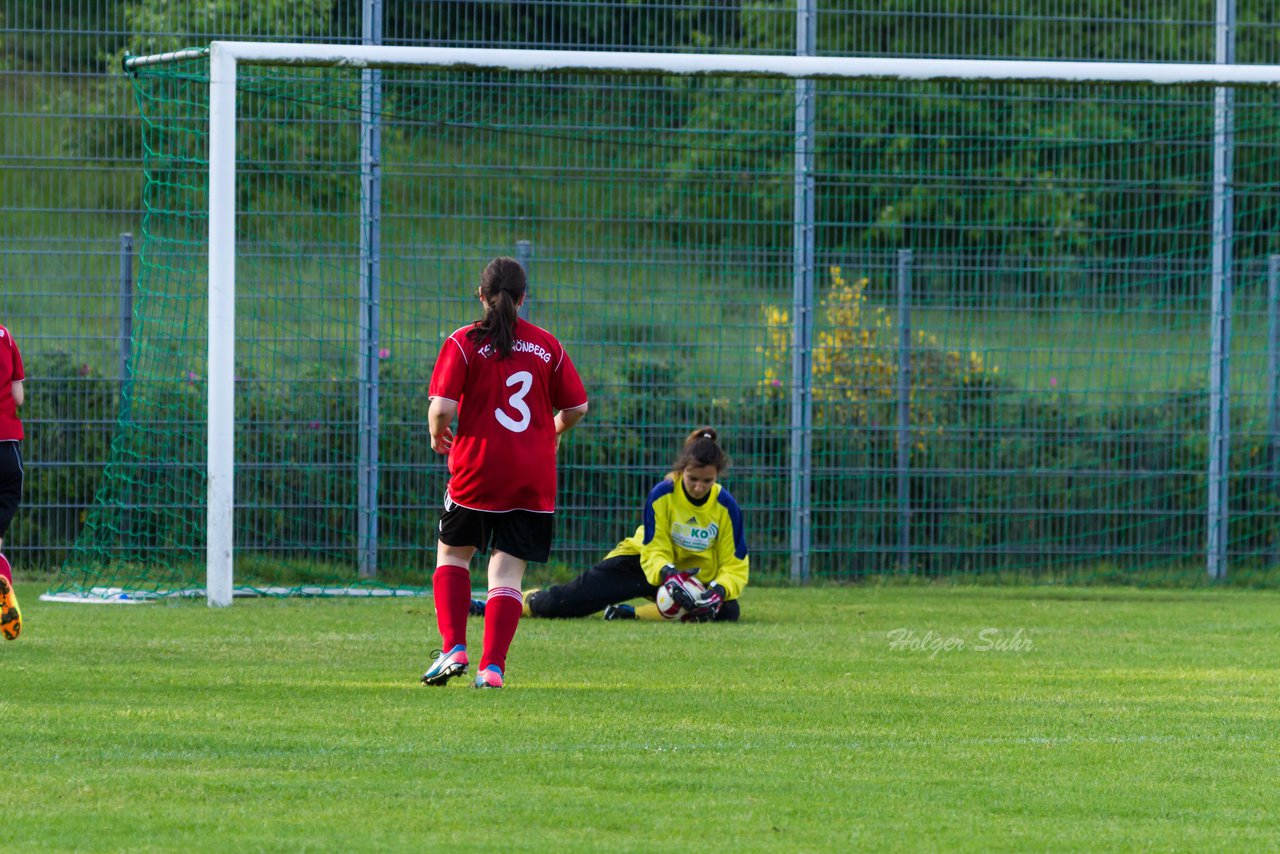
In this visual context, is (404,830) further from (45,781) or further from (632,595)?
(632,595)

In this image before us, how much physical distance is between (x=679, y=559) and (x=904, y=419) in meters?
3.42

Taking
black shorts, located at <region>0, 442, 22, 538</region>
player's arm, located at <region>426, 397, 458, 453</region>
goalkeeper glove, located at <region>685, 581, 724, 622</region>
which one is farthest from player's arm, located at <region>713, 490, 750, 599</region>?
black shorts, located at <region>0, 442, 22, 538</region>

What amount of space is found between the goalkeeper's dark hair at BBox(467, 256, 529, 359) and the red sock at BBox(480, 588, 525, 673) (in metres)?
0.91

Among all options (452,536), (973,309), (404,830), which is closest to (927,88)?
(973,309)

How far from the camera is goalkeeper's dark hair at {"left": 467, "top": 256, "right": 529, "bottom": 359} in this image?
6.42m

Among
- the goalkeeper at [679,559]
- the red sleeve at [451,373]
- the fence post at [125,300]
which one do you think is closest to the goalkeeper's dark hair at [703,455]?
the goalkeeper at [679,559]

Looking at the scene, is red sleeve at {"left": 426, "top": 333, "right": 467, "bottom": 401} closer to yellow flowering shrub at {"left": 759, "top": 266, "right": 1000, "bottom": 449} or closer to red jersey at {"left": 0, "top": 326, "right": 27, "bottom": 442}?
red jersey at {"left": 0, "top": 326, "right": 27, "bottom": 442}

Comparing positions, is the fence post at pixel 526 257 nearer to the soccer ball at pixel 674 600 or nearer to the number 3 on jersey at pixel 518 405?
the soccer ball at pixel 674 600

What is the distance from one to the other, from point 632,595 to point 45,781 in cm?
515

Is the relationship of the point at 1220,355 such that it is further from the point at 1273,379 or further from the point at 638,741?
the point at 638,741

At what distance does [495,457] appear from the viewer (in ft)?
→ 21.1

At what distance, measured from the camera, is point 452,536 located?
6582mm

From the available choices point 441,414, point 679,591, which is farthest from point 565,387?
point 679,591

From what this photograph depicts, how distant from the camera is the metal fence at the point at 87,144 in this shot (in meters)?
11.3
